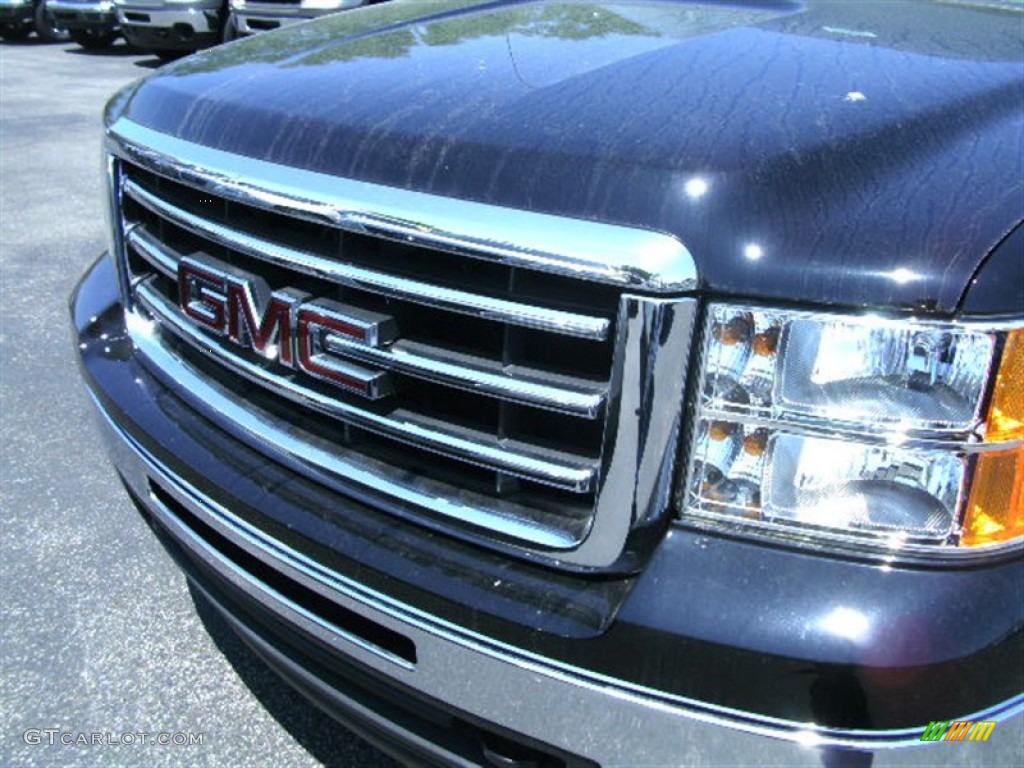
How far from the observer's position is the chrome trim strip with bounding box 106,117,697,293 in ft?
4.23

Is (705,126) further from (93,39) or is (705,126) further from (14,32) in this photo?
(14,32)

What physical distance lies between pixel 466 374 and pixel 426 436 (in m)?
0.14

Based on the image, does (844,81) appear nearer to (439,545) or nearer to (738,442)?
(738,442)

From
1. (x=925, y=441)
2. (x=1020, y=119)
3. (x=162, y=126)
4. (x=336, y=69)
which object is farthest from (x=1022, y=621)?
(x=162, y=126)

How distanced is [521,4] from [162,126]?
3.23ft

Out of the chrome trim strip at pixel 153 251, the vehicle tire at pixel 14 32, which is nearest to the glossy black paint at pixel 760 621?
the chrome trim strip at pixel 153 251

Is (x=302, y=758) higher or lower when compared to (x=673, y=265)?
lower

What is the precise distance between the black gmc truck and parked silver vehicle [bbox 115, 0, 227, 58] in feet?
36.2

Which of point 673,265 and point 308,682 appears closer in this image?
point 673,265

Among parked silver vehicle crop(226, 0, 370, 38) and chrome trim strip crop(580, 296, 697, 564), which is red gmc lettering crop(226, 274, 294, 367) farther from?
parked silver vehicle crop(226, 0, 370, 38)

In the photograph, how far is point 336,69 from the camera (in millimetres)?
1896

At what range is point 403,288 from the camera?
1.49 meters

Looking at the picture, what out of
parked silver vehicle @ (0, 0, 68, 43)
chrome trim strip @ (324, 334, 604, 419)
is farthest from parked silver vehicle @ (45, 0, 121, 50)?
chrome trim strip @ (324, 334, 604, 419)

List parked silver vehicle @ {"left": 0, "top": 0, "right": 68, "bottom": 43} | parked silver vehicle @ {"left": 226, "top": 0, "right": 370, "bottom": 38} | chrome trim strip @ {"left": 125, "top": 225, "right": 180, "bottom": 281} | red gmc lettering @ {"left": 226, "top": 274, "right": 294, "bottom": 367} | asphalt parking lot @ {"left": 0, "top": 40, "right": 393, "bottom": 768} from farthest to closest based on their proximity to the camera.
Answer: parked silver vehicle @ {"left": 0, "top": 0, "right": 68, "bottom": 43}, parked silver vehicle @ {"left": 226, "top": 0, "right": 370, "bottom": 38}, asphalt parking lot @ {"left": 0, "top": 40, "right": 393, "bottom": 768}, chrome trim strip @ {"left": 125, "top": 225, "right": 180, "bottom": 281}, red gmc lettering @ {"left": 226, "top": 274, "right": 294, "bottom": 367}
